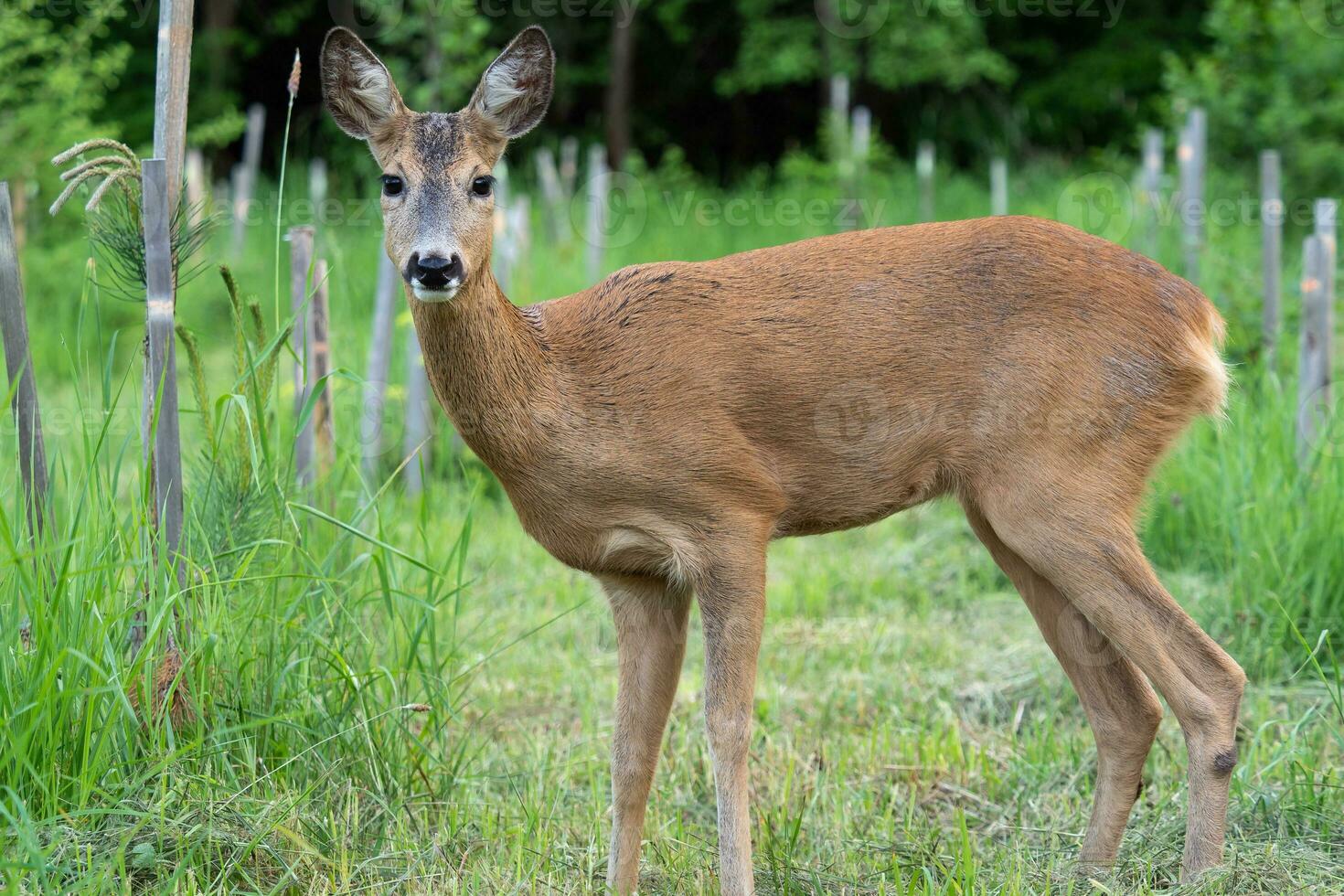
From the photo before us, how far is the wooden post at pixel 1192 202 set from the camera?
8273 mm

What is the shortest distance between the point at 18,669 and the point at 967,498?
7.46 feet

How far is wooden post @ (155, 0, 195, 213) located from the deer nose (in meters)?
0.70

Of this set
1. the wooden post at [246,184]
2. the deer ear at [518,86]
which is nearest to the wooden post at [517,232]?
the wooden post at [246,184]

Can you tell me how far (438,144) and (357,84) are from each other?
11.3 inches

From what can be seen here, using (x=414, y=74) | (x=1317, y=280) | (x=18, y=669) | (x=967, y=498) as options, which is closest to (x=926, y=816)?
(x=967, y=498)

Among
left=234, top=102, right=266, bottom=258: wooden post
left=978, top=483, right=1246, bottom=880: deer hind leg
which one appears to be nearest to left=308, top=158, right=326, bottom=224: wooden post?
left=234, top=102, right=266, bottom=258: wooden post

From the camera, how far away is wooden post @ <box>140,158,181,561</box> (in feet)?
10.7

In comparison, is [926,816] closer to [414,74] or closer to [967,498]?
[967,498]

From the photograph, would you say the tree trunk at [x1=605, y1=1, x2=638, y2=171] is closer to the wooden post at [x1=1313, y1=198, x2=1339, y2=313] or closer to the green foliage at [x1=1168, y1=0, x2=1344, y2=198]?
the green foliage at [x1=1168, y1=0, x2=1344, y2=198]

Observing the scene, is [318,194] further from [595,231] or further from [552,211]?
[595,231]

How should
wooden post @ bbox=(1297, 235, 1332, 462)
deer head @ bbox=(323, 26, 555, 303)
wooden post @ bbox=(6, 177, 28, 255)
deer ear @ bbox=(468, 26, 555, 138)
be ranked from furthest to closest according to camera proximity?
1. wooden post @ bbox=(6, 177, 28, 255)
2. wooden post @ bbox=(1297, 235, 1332, 462)
3. deer ear @ bbox=(468, 26, 555, 138)
4. deer head @ bbox=(323, 26, 555, 303)

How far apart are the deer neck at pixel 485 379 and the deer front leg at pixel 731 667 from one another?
57cm

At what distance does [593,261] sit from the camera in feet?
34.9

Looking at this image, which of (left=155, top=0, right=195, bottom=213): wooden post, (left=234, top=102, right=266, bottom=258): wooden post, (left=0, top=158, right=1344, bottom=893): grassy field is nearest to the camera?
(left=0, top=158, right=1344, bottom=893): grassy field
